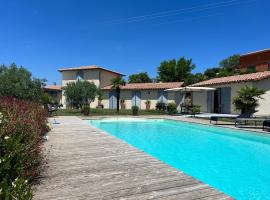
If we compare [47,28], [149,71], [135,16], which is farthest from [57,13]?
[149,71]

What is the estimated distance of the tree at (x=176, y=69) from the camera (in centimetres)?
4681

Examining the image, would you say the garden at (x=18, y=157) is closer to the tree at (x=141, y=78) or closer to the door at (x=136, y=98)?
the door at (x=136, y=98)

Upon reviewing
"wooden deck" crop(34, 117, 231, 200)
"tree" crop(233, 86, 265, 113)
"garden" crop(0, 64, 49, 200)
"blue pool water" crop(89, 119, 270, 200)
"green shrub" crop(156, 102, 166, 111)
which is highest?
"tree" crop(233, 86, 265, 113)

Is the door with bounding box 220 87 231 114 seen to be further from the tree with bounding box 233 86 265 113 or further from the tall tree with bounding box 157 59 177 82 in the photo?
the tall tree with bounding box 157 59 177 82

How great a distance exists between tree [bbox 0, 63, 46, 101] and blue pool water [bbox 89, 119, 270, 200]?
7487 mm

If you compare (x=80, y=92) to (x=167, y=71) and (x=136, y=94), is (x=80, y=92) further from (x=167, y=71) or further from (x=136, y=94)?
(x=167, y=71)

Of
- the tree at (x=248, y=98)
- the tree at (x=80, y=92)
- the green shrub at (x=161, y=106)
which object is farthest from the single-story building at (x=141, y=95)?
the tree at (x=248, y=98)

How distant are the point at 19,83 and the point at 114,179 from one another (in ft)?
46.7

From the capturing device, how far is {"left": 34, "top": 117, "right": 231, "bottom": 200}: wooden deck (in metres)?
3.61

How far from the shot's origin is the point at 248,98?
59.3ft

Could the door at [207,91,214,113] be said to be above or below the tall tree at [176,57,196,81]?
below

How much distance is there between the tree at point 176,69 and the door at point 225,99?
23203mm

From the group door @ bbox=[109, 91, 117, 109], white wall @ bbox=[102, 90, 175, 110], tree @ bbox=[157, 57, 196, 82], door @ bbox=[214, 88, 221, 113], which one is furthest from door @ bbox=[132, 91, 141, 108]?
tree @ bbox=[157, 57, 196, 82]

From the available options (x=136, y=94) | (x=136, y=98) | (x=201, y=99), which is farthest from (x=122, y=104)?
(x=201, y=99)
